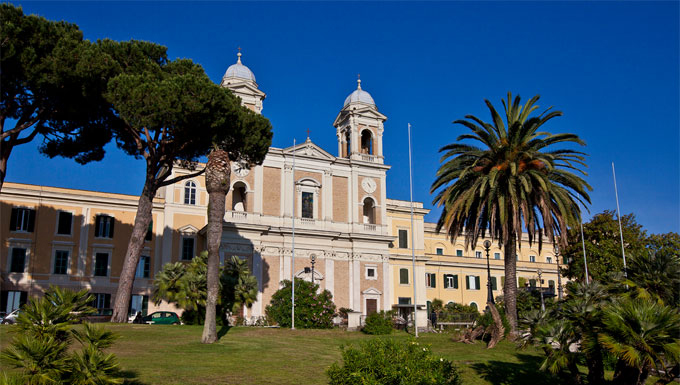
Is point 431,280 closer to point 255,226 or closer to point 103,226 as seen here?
point 255,226

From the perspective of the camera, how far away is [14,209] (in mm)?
39906

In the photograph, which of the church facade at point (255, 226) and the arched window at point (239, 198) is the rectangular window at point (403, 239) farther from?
the arched window at point (239, 198)

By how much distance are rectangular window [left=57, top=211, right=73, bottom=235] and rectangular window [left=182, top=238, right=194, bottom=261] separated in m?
7.76

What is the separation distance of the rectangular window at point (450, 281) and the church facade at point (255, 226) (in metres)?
7.95

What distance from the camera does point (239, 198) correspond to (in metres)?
45.1

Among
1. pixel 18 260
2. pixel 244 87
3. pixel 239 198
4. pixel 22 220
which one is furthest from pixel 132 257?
pixel 244 87

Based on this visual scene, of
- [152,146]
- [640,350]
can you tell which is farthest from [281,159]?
[640,350]

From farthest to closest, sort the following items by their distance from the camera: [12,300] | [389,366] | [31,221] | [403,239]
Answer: [403,239], [31,221], [12,300], [389,366]

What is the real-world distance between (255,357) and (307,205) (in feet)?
88.2

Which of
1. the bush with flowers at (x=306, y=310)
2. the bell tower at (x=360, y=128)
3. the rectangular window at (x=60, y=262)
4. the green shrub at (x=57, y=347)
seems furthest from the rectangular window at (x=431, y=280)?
the green shrub at (x=57, y=347)

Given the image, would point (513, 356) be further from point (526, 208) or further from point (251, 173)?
point (251, 173)

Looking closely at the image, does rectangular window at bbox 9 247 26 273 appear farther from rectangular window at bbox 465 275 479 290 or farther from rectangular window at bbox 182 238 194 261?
rectangular window at bbox 465 275 479 290

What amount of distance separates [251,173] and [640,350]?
112 feet

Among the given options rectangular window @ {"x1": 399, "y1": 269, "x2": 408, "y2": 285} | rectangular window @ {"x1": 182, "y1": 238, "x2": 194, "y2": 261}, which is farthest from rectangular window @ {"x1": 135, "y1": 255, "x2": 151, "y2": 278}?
rectangular window @ {"x1": 399, "y1": 269, "x2": 408, "y2": 285}
